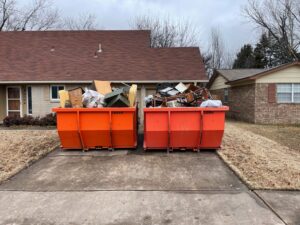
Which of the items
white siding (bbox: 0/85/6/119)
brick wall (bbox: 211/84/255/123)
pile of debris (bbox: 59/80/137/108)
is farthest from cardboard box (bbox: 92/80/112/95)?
brick wall (bbox: 211/84/255/123)

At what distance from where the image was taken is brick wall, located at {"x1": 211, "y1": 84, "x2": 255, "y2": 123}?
741 inches

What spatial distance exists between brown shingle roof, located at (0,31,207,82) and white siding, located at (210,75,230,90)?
5.65 metres

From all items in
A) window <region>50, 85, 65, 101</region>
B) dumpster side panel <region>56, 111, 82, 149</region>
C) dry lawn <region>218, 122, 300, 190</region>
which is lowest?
dry lawn <region>218, 122, 300, 190</region>

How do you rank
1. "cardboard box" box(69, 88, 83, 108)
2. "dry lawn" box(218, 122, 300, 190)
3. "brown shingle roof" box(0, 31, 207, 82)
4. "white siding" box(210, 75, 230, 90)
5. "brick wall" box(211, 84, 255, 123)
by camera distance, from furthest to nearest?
"white siding" box(210, 75, 230, 90), "brick wall" box(211, 84, 255, 123), "brown shingle roof" box(0, 31, 207, 82), "cardboard box" box(69, 88, 83, 108), "dry lawn" box(218, 122, 300, 190)

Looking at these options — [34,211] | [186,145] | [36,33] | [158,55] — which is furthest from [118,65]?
[34,211]

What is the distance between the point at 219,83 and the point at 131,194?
22355 mm

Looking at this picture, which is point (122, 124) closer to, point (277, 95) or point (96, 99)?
point (96, 99)

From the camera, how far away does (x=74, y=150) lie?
9.52m

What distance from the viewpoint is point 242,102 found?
20.6 metres

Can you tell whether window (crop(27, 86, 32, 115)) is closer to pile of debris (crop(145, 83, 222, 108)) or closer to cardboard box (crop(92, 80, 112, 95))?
cardboard box (crop(92, 80, 112, 95))

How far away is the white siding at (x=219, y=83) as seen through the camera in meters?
25.2

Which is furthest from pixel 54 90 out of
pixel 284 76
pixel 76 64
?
pixel 284 76

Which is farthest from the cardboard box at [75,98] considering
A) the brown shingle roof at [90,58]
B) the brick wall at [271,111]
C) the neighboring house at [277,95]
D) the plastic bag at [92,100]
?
the brick wall at [271,111]

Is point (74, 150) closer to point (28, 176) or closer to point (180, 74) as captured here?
point (28, 176)
